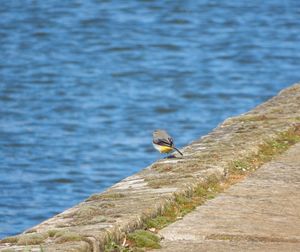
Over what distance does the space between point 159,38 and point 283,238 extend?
23256 mm

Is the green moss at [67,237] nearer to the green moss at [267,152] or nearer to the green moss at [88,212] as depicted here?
the green moss at [88,212]

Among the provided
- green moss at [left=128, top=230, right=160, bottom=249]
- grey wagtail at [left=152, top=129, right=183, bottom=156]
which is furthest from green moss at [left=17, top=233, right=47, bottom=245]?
grey wagtail at [left=152, top=129, right=183, bottom=156]

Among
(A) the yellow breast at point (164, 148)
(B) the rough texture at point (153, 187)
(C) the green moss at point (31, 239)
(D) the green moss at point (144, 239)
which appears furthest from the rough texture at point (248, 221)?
(A) the yellow breast at point (164, 148)

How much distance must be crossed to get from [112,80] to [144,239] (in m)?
18.1

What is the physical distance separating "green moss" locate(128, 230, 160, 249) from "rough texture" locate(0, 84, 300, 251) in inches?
2.2

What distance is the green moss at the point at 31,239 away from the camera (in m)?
5.33

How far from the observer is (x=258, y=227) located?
18.6 feet

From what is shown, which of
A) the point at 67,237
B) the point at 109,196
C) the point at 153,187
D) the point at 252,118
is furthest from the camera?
the point at 252,118

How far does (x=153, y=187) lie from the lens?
21.0 feet

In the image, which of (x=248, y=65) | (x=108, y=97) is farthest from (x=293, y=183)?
(x=248, y=65)

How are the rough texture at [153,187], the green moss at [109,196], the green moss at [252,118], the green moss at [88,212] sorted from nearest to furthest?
the rough texture at [153,187]
the green moss at [88,212]
the green moss at [109,196]
the green moss at [252,118]

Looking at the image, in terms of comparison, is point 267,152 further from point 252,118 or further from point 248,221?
point 248,221

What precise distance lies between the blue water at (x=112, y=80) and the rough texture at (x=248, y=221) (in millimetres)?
5828

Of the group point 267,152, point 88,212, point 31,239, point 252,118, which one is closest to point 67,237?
point 31,239
